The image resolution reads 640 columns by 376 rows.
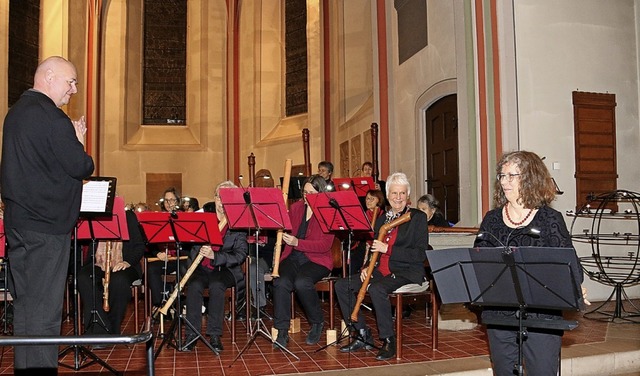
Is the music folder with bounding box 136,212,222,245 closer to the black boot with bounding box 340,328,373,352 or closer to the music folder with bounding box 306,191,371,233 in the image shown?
the music folder with bounding box 306,191,371,233

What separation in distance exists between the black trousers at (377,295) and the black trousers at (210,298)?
3.22ft

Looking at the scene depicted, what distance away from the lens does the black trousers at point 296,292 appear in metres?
5.96

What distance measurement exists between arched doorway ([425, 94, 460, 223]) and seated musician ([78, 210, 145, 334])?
16.3 ft

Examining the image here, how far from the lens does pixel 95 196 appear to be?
15.2ft

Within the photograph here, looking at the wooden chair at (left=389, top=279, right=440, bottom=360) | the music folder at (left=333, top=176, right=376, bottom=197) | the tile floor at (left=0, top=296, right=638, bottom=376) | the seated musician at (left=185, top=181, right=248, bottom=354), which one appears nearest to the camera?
the tile floor at (left=0, top=296, right=638, bottom=376)

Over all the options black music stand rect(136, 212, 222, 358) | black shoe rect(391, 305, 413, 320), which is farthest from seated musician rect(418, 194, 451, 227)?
black music stand rect(136, 212, 222, 358)

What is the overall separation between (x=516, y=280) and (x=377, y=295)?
234cm

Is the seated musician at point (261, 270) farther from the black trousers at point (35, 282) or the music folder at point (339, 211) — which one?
the black trousers at point (35, 282)

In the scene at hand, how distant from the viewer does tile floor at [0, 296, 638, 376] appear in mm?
5074

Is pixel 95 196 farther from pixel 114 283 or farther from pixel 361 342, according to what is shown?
pixel 361 342

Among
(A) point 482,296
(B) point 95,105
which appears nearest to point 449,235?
(A) point 482,296

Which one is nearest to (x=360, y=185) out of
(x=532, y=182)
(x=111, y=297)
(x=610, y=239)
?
(x=610, y=239)

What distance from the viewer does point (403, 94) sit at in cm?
1144

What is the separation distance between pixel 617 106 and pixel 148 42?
456 inches
